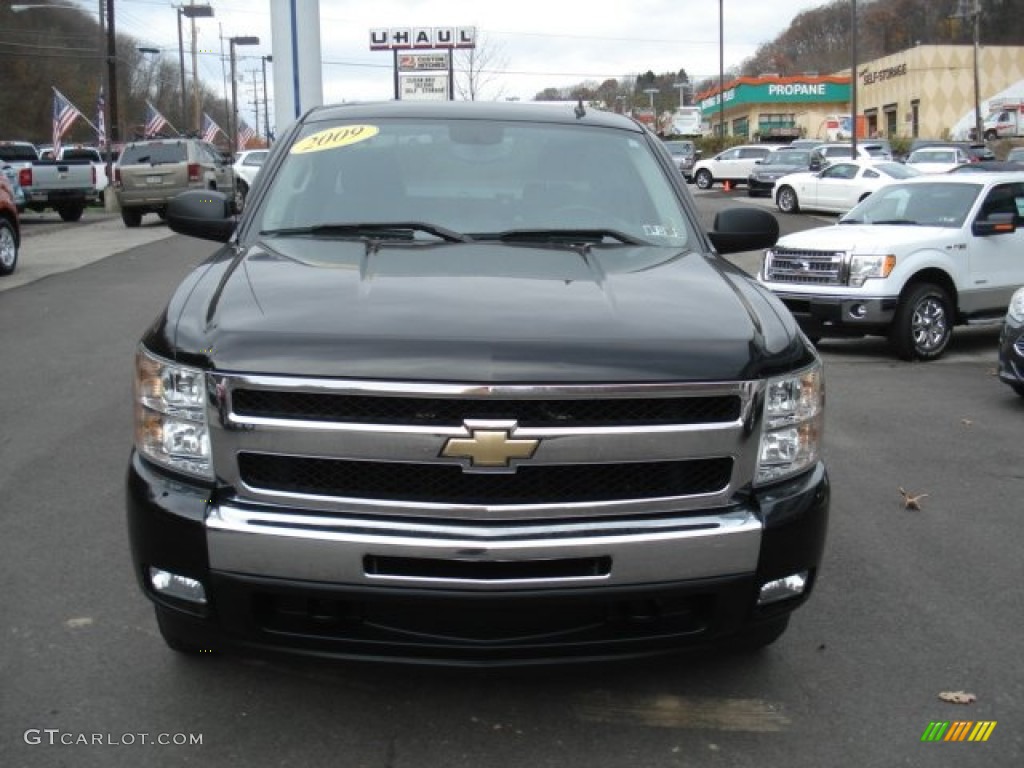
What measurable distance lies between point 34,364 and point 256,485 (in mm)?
7077

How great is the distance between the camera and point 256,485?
9.88ft

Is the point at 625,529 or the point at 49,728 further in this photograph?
the point at 49,728

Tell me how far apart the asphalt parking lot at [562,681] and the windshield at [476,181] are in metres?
1.56

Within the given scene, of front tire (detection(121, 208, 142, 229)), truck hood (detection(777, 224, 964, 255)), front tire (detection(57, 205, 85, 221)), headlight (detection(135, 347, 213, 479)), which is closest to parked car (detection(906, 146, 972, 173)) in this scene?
front tire (detection(121, 208, 142, 229))

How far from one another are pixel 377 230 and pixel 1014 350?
5.84 meters

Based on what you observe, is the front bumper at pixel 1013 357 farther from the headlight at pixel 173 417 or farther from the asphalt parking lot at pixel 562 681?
A: the headlight at pixel 173 417

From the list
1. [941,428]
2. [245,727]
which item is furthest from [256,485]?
[941,428]

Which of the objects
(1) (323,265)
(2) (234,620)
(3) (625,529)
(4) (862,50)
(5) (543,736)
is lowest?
(5) (543,736)

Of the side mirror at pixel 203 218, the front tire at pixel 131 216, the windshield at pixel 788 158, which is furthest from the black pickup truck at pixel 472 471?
the windshield at pixel 788 158

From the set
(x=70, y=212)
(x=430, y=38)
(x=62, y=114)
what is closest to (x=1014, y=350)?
(x=70, y=212)

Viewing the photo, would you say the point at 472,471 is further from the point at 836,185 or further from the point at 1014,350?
the point at 836,185

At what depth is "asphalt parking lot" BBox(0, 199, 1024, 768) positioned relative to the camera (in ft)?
10.5

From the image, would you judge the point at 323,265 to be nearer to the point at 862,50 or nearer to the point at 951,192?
the point at 951,192

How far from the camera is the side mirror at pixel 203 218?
184 inches
